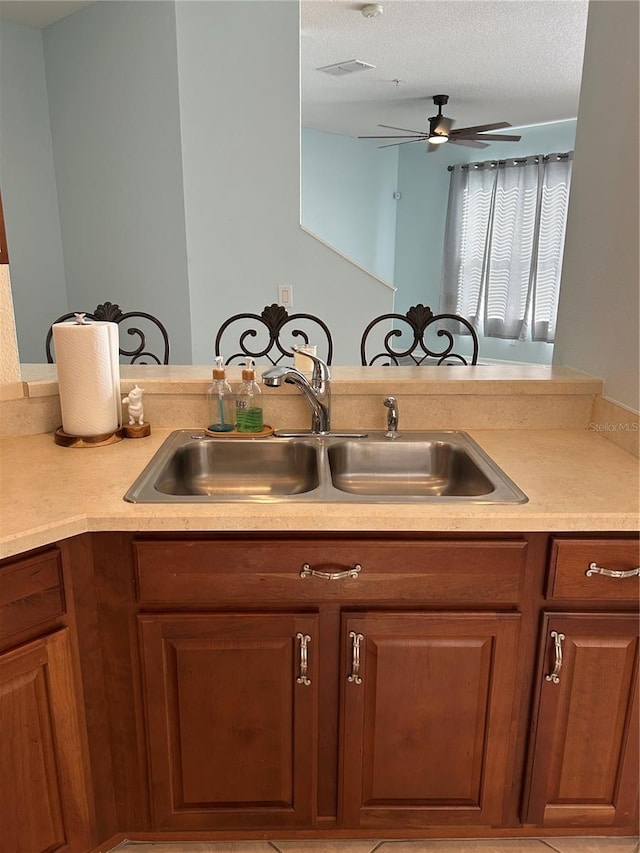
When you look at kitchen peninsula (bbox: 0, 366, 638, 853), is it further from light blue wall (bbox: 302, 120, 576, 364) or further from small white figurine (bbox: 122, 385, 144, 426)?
light blue wall (bbox: 302, 120, 576, 364)

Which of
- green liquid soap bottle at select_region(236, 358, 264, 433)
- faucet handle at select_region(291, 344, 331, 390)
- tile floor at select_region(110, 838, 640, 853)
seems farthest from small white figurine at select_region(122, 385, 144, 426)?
tile floor at select_region(110, 838, 640, 853)

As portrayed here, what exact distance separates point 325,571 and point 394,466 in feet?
1.82

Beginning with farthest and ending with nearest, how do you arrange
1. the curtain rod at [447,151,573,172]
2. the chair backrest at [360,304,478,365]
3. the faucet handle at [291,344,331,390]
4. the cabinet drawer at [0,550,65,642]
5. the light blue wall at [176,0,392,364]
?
1. the curtain rod at [447,151,573,172]
2. the light blue wall at [176,0,392,364]
3. the chair backrest at [360,304,478,365]
4. the faucet handle at [291,344,331,390]
5. the cabinet drawer at [0,550,65,642]

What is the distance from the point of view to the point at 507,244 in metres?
6.88

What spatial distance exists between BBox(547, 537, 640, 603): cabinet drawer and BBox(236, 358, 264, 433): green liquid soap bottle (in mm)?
855

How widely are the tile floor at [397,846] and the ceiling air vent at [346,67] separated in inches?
183

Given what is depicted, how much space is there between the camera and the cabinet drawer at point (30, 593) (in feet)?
3.75

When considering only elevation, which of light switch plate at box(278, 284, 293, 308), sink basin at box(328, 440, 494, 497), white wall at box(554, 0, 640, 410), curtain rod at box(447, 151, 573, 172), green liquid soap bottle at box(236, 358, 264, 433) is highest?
curtain rod at box(447, 151, 573, 172)

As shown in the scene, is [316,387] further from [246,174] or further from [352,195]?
[352,195]

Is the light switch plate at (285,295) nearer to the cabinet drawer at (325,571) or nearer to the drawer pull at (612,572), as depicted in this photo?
the cabinet drawer at (325,571)

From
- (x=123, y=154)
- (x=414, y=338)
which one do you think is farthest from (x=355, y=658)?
(x=123, y=154)

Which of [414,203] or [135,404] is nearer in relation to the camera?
[135,404]

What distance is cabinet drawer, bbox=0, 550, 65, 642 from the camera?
1.14 m

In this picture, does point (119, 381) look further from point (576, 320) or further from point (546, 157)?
point (546, 157)
